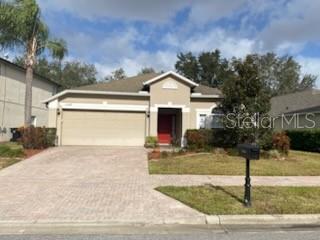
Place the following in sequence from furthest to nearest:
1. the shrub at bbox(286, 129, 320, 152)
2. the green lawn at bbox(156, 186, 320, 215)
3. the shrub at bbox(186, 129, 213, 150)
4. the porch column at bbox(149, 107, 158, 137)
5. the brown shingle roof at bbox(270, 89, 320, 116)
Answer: the brown shingle roof at bbox(270, 89, 320, 116) → the porch column at bbox(149, 107, 158, 137) → the shrub at bbox(286, 129, 320, 152) → the shrub at bbox(186, 129, 213, 150) → the green lawn at bbox(156, 186, 320, 215)

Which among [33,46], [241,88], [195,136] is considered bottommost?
[195,136]

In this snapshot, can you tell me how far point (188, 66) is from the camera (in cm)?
6844

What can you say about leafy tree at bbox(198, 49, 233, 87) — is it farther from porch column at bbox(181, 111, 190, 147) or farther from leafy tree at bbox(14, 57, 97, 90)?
porch column at bbox(181, 111, 190, 147)

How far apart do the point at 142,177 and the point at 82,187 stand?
100 inches

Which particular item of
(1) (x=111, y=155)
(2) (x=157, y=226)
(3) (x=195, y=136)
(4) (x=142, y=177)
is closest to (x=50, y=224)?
(2) (x=157, y=226)

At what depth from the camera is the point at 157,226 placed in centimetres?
833

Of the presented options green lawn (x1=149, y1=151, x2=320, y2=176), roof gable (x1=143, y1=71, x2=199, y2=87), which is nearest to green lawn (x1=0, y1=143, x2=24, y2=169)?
green lawn (x1=149, y1=151, x2=320, y2=176)

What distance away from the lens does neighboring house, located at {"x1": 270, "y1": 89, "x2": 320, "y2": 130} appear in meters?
30.1

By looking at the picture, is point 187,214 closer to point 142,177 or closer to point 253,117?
point 142,177

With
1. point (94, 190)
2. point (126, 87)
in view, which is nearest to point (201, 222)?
point (94, 190)

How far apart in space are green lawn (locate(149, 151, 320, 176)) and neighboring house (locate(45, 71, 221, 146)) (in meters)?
7.49

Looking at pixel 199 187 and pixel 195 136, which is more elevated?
pixel 195 136

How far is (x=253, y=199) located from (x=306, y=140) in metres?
16.6

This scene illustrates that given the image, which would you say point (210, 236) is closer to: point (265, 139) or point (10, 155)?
point (265, 139)
